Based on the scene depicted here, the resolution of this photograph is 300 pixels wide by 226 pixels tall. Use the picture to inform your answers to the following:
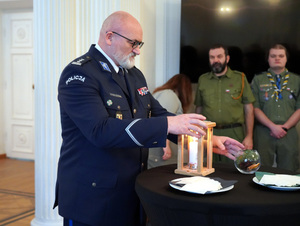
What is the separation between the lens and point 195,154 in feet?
6.82

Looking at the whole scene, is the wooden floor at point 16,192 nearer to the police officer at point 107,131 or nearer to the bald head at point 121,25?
the police officer at point 107,131

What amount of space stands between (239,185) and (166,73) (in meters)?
3.04

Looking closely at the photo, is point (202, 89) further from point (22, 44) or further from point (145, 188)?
point (22, 44)

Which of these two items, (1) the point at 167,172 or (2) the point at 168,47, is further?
(2) the point at 168,47

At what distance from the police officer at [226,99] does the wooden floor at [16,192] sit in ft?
6.68

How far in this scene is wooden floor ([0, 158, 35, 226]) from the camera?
416 cm

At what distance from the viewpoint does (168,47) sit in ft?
15.6

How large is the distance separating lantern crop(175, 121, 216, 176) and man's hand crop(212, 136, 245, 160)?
0.06m

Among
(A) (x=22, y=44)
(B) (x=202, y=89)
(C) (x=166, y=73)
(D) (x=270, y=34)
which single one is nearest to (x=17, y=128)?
(A) (x=22, y=44)

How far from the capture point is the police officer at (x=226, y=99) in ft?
13.3

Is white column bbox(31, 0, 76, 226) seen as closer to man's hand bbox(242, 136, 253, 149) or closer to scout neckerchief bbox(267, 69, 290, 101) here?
man's hand bbox(242, 136, 253, 149)

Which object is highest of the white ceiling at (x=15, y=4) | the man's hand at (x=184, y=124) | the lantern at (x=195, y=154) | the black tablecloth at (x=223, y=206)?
the white ceiling at (x=15, y=4)

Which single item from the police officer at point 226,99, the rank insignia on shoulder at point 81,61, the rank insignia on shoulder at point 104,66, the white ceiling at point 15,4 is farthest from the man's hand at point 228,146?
the white ceiling at point 15,4

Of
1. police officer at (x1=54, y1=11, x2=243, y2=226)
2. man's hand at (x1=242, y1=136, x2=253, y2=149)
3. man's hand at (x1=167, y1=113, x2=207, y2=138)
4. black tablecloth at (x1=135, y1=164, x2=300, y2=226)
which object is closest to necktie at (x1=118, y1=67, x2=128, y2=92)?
police officer at (x1=54, y1=11, x2=243, y2=226)
